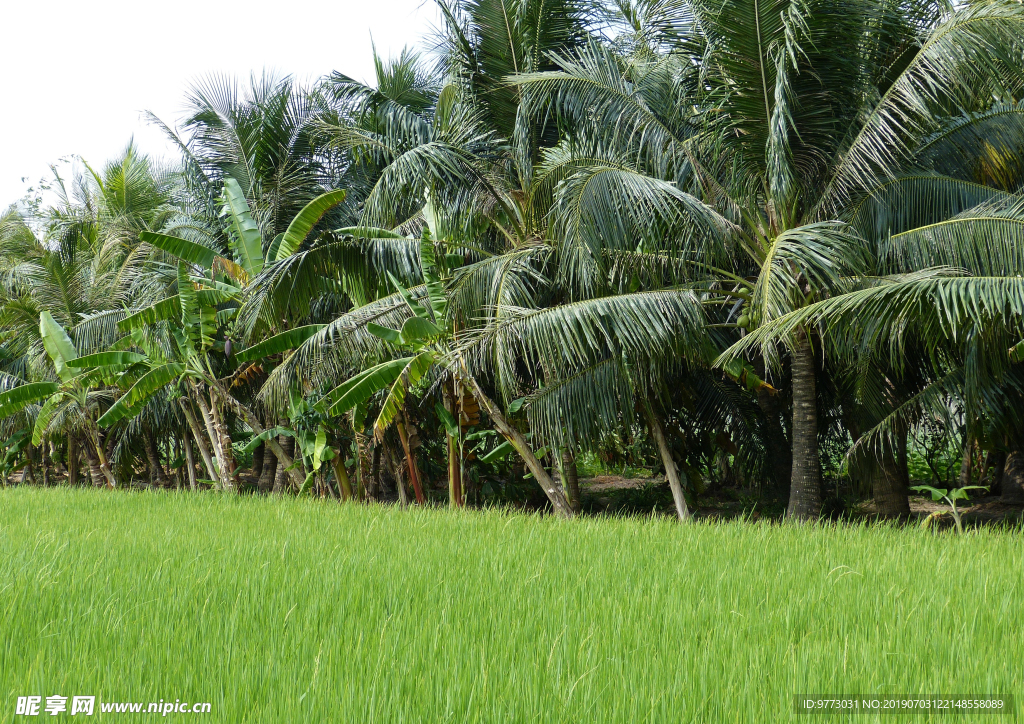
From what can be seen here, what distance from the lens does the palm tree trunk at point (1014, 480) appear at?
378 inches

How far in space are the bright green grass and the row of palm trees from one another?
1876 mm

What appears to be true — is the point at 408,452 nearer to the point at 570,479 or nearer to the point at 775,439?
the point at 570,479

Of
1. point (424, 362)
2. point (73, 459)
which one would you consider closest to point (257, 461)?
point (73, 459)

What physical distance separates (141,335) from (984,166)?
10042 mm

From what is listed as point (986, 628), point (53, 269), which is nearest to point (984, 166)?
point (986, 628)

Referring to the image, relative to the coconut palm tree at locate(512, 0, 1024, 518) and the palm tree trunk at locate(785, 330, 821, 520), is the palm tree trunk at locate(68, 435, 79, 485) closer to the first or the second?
the coconut palm tree at locate(512, 0, 1024, 518)

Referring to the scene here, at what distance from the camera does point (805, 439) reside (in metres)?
7.19

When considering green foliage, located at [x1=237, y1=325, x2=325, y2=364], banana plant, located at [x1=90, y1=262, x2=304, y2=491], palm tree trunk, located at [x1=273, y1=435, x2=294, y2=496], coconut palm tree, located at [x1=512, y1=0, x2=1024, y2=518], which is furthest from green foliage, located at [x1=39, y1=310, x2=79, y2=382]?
coconut palm tree, located at [x1=512, y1=0, x2=1024, y2=518]

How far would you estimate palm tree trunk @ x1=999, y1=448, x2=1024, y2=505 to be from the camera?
378 inches

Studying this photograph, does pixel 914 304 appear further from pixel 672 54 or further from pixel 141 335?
pixel 141 335

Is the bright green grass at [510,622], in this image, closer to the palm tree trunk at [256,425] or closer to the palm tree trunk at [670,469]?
the palm tree trunk at [670,469]

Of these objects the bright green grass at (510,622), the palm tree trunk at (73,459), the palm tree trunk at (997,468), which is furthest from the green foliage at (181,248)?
the palm tree trunk at (997,468)

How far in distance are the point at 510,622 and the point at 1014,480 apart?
29.8 feet

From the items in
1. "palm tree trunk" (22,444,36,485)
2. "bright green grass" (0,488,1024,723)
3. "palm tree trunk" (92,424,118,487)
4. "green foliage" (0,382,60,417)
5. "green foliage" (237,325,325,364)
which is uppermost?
"green foliage" (237,325,325,364)
